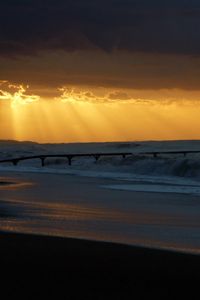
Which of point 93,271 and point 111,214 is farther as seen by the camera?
point 111,214

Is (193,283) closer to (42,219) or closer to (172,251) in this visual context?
(172,251)

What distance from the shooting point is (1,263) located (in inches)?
333

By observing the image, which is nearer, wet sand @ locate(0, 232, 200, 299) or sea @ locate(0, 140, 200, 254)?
wet sand @ locate(0, 232, 200, 299)

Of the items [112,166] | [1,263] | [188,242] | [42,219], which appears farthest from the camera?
[112,166]

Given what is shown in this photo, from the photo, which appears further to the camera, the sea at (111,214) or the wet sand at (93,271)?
the sea at (111,214)

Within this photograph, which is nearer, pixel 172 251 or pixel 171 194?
pixel 172 251

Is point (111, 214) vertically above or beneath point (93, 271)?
beneath

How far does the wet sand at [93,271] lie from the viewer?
7.16 m

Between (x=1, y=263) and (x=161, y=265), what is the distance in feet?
7.51

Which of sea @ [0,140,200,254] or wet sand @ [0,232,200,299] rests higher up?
wet sand @ [0,232,200,299]

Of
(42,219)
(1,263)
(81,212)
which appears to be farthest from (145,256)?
(81,212)

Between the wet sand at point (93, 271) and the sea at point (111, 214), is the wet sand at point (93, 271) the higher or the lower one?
the higher one

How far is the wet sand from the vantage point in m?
7.16

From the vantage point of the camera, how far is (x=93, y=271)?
322 inches
